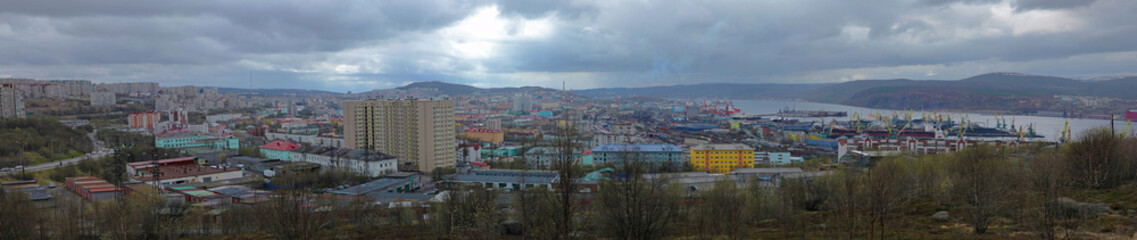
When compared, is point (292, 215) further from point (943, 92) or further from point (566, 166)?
point (943, 92)

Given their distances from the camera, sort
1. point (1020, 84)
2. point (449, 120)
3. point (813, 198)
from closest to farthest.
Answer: point (813, 198) → point (449, 120) → point (1020, 84)

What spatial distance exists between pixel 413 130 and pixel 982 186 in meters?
18.1

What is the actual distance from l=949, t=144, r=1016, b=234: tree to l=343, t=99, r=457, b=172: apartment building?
15997 mm

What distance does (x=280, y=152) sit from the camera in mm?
23859

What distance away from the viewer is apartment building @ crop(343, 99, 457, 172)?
69.8 ft

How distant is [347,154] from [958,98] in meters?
77.6

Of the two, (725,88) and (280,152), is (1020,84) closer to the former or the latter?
(725,88)

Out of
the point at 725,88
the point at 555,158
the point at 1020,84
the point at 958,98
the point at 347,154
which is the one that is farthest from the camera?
the point at 725,88

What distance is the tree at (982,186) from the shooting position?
6.62m

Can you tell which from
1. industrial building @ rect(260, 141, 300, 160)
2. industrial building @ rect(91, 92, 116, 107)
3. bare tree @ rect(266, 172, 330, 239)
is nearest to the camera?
bare tree @ rect(266, 172, 330, 239)

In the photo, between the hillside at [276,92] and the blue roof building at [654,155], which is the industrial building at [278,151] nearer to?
the blue roof building at [654,155]

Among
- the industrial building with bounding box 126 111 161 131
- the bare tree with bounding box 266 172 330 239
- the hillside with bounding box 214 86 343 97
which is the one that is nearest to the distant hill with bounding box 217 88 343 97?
the hillside with bounding box 214 86 343 97

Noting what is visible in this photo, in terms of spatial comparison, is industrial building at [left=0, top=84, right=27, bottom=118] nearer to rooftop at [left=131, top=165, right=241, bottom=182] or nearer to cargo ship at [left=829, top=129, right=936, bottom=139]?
rooftop at [left=131, top=165, right=241, bottom=182]

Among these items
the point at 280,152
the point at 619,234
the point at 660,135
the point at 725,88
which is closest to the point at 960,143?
the point at 660,135
